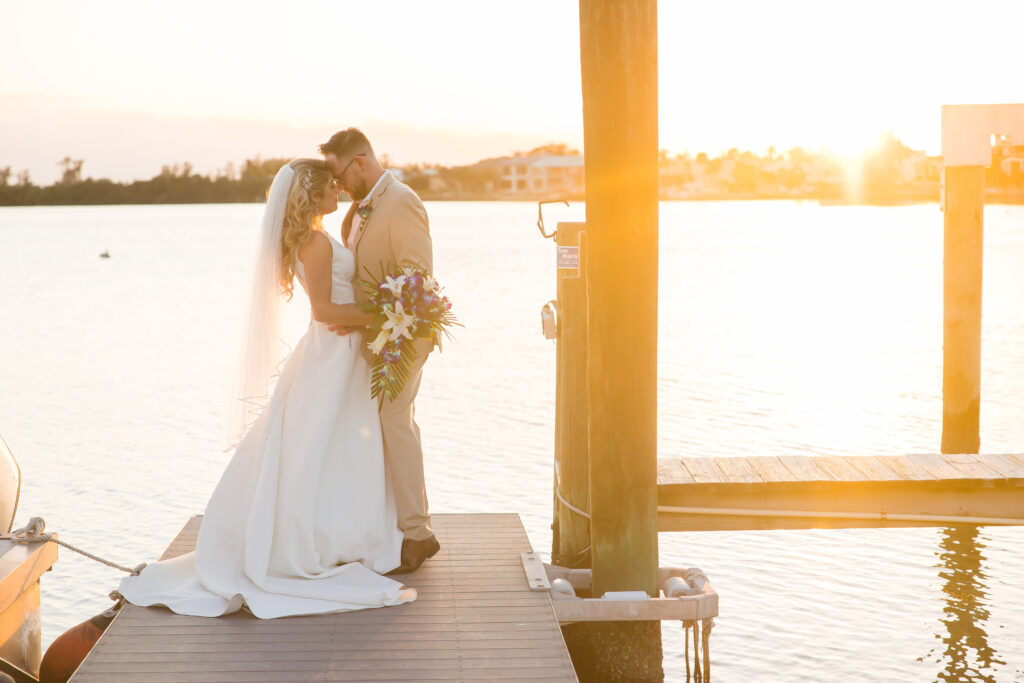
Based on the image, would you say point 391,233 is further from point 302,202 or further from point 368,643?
point 368,643

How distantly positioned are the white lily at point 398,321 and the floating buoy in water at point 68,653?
181 cm

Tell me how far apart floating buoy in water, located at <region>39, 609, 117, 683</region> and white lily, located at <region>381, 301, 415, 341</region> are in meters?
1.81

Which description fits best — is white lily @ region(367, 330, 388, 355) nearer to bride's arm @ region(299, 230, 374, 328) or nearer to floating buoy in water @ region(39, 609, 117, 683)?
bride's arm @ region(299, 230, 374, 328)

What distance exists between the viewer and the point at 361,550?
5418 millimetres

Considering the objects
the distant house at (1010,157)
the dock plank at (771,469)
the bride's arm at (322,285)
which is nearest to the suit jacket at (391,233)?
the bride's arm at (322,285)

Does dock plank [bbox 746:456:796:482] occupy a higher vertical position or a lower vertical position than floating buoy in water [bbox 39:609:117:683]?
higher

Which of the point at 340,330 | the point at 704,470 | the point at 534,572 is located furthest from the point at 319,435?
the point at 704,470

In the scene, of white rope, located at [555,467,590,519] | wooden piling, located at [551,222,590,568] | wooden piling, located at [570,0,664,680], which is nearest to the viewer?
wooden piling, located at [570,0,664,680]

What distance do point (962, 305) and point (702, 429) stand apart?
15.4 ft

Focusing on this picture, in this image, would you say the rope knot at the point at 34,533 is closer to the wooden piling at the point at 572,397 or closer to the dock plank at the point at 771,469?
the wooden piling at the point at 572,397

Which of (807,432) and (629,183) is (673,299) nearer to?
(807,432)

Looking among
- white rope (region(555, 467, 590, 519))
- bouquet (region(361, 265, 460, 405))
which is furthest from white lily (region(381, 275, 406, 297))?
white rope (region(555, 467, 590, 519))

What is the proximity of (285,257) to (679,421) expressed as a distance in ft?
32.1

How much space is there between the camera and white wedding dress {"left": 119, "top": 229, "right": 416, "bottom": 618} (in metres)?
5.09
